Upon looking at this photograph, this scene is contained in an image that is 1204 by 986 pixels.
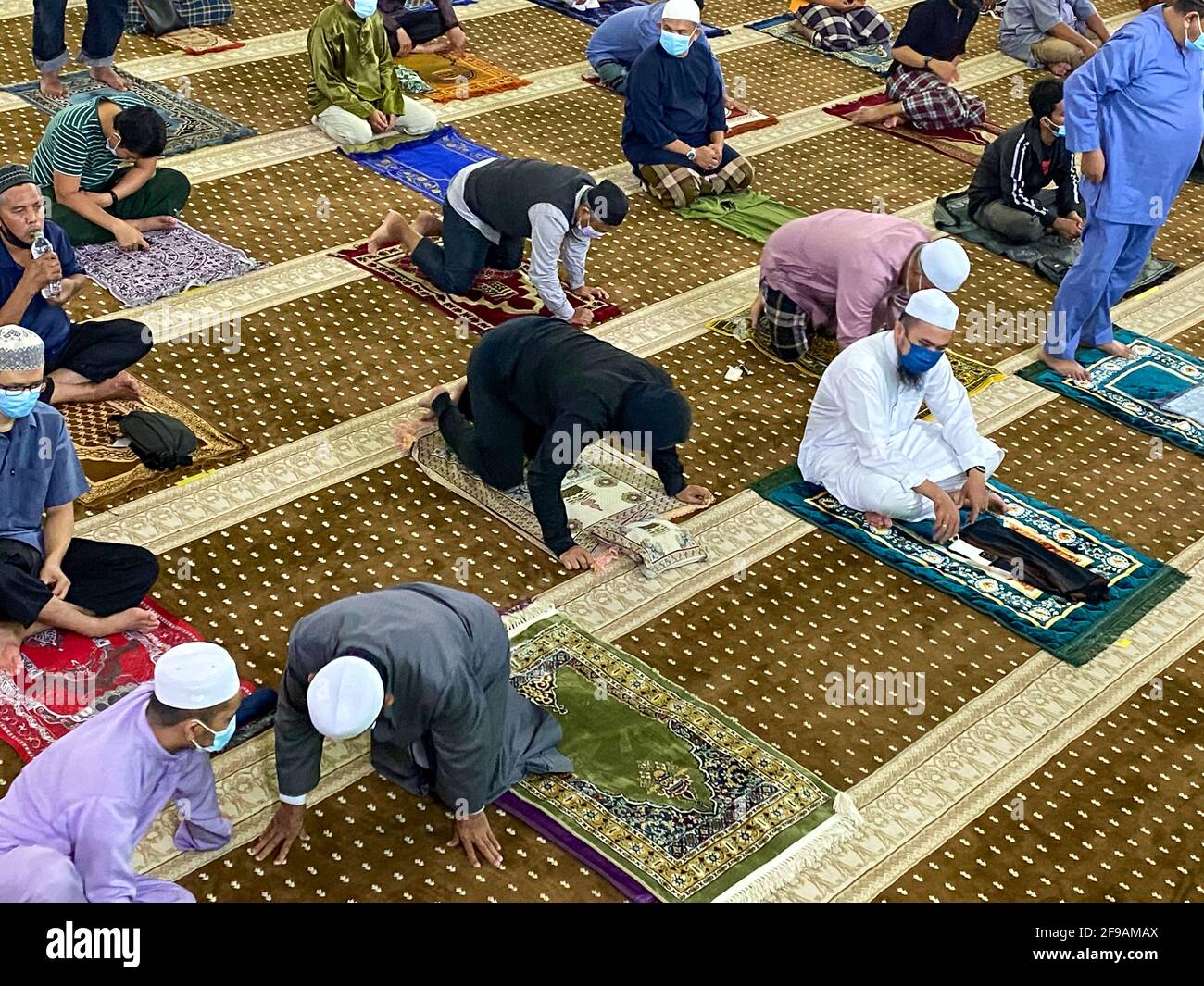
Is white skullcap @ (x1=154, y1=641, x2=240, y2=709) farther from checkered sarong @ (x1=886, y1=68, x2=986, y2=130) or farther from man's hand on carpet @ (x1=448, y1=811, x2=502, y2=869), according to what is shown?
checkered sarong @ (x1=886, y1=68, x2=986, y2=130)

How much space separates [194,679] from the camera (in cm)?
271

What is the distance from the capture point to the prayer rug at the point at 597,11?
7.85 metres

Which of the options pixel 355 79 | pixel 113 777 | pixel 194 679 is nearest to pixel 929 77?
pixel 355 79

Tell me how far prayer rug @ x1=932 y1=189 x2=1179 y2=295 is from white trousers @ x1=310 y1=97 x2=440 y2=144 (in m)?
2.14

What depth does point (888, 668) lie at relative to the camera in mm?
3896

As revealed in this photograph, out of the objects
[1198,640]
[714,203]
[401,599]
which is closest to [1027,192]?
[714,203]

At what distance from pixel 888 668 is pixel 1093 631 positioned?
61cm

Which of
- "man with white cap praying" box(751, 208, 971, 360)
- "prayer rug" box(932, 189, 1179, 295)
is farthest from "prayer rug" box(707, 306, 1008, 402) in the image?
"prayer rug" box(932, 189, 1179, 295)

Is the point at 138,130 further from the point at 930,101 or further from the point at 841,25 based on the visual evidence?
the point at 841,25

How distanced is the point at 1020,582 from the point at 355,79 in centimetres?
357

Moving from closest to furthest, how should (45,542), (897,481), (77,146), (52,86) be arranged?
(45,542) < (897,481) < (77,146) < (52,86)

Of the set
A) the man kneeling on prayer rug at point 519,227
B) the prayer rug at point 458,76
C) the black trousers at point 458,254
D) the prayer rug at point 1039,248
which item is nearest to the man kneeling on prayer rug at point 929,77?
the prayer rug at point 1039,248

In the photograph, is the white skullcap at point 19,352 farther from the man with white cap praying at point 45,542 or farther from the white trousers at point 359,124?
the white trousers at point 359,124
